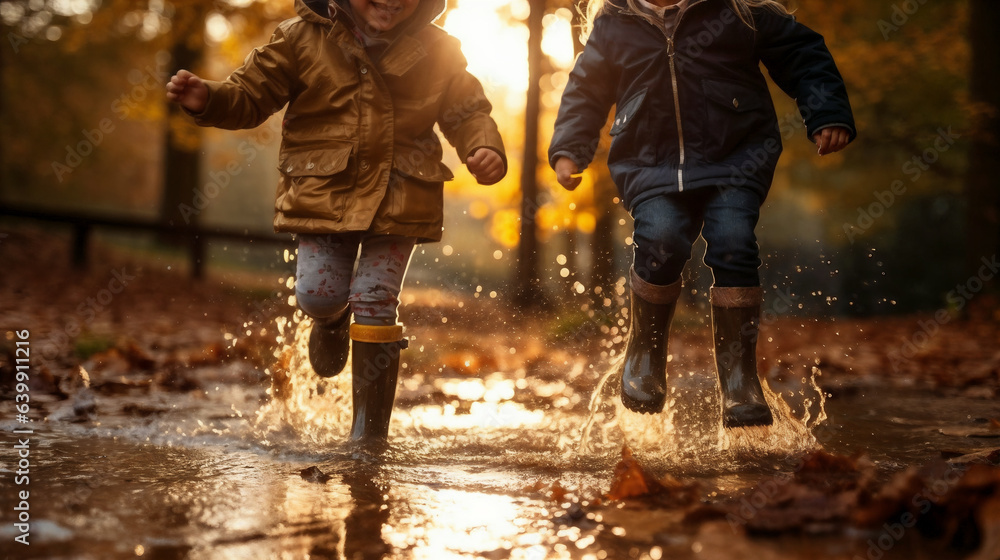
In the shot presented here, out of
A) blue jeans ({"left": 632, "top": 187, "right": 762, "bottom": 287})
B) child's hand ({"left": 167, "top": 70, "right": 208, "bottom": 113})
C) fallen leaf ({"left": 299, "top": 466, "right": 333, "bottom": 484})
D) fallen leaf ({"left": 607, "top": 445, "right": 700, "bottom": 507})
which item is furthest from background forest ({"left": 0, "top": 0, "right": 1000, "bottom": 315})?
fallen leaf ({"left": 607, "top": 445, "right": 700, "bottom": 507})

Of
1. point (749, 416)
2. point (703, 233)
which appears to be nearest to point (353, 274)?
point (703, 233)

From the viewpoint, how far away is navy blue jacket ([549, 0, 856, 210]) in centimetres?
306

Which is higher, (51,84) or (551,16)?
(51,84)

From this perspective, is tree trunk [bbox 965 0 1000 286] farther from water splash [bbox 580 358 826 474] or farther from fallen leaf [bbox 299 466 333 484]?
fallen leaf [bbox 299 466 333 484]

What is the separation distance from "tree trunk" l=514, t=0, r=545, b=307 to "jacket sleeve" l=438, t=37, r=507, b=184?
3.42 metres

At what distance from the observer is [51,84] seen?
22.2 m

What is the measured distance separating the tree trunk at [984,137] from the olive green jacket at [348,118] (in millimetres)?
9868

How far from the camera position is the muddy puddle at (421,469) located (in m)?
1.77

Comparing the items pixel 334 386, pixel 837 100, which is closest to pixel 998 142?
pixel 837 100

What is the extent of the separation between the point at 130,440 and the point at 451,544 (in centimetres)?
173

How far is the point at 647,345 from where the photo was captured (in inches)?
128

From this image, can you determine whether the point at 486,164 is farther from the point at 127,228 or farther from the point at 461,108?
the point at 127,228

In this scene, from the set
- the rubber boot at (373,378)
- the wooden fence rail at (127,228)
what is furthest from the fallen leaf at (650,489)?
the wooden fence rail at (127,228)

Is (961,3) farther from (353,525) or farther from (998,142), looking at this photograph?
(353,525)
